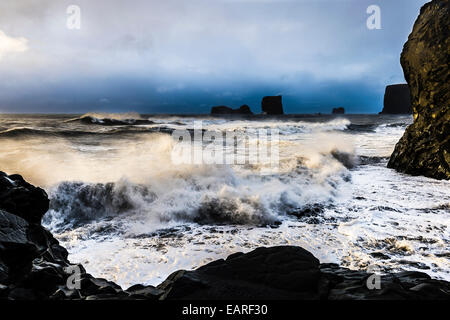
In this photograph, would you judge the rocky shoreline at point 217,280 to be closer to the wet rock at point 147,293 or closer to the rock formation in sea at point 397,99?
the wet rock at point 147,293

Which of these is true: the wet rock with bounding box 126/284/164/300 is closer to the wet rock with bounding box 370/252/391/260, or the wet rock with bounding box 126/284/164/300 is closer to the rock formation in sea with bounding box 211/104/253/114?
the wet rock with bounding box 370/252/391/260

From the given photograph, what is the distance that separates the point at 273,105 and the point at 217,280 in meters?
Answer: 118

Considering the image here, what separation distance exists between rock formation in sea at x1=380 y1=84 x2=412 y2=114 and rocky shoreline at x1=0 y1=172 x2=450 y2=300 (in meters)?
132

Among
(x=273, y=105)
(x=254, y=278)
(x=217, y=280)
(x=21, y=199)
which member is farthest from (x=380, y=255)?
(x=273, y=105)

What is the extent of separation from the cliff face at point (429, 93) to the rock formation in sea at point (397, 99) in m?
123

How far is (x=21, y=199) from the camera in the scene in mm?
3098

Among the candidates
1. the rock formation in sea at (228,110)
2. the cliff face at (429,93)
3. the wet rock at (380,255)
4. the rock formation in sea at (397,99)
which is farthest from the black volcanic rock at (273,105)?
the wet rock at (380,255)

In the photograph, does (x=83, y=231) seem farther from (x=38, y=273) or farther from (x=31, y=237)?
(x=38, y=273)

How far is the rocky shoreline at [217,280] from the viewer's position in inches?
89.9

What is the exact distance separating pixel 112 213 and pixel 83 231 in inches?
35.9

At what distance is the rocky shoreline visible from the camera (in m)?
2.28

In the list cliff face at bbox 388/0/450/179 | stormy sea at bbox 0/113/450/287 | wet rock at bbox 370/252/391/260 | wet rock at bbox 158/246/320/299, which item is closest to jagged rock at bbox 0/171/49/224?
stormy sea at bbox 0/113/450/287
